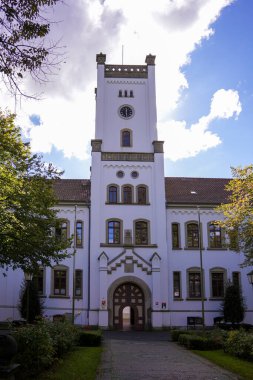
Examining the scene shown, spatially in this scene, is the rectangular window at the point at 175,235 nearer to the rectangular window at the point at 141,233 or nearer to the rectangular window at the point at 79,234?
the rectangular window at the point at 141,233

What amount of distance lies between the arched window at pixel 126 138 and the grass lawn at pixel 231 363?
22.3 meters

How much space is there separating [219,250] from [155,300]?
7.11 m

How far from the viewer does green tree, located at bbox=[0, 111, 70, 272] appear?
61.0 ft

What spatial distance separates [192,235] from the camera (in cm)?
3719

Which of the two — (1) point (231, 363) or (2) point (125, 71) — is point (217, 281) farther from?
(1) point (231, 363)

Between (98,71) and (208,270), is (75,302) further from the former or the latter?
(98,71)

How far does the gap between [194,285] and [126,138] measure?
13729 millimetres

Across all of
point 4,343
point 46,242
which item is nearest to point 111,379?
point 4,343

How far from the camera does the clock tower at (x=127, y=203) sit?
113 feet

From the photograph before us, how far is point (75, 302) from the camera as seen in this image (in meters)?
34.8

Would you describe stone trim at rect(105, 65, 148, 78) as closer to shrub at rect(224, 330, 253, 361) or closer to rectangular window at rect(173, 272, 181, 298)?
rectangular window at rect(173, 272, 181, 298)

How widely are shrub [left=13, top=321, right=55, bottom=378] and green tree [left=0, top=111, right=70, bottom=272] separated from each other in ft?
20.3

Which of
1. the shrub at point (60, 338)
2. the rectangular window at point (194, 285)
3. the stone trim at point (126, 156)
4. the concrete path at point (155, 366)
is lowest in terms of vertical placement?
the concrete path at point (155, 366)

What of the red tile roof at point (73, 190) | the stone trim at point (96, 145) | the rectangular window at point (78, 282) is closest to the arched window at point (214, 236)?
the red tile roof at point (73, 190)
